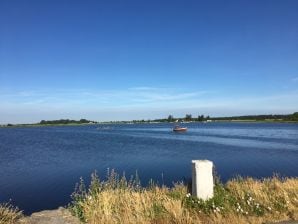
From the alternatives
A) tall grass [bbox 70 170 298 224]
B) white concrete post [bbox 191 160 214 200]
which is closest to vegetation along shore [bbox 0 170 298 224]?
tall grass [bbox 70 170 298 224]

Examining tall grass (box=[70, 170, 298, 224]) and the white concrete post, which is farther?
the white concrete post

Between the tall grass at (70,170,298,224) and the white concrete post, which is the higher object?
the white concrete post

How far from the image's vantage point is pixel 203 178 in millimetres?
8125

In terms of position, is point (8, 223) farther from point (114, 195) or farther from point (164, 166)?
point (164, 166)

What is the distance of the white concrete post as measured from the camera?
8070 millimetres

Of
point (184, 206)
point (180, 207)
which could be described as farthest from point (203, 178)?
point (180, 207)

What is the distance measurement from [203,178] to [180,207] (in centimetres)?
100

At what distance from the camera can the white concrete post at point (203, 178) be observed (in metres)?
8.07

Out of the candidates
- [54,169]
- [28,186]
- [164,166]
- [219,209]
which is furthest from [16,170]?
[219,209]

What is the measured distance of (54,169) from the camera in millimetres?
27359

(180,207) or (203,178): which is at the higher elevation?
(203,178)

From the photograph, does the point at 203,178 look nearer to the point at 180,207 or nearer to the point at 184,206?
the point at 184,206

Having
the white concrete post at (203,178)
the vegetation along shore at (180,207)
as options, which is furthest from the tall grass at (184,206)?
the white concrete post at (203,178)

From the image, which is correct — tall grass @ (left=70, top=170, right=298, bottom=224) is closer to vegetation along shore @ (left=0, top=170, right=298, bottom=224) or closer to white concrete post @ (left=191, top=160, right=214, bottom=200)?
vegetation along shore @ (left=0, top=170, right=298, bottom=224)
